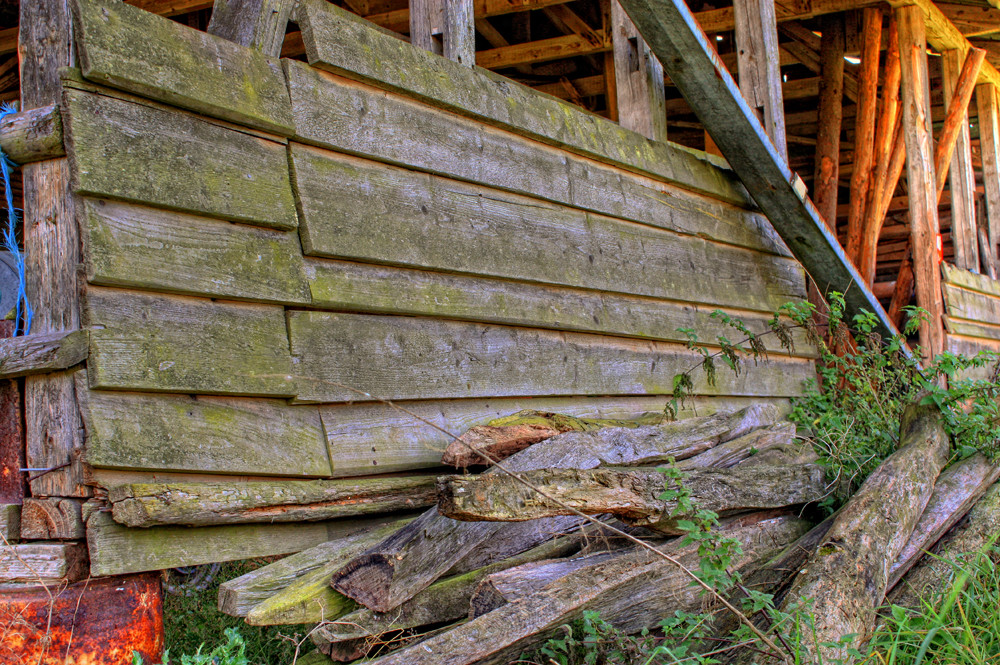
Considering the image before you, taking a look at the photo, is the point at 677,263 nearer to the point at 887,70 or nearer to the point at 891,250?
the point at 887,70

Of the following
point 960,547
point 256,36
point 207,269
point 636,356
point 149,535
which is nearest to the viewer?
point 149,535

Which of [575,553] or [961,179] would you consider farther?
[961,179]

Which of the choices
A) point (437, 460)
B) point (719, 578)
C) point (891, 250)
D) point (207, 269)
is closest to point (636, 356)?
point (437, 460)

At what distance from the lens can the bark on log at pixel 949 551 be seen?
2.53m

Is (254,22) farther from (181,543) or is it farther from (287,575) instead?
(287,575)

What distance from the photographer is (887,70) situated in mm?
6414

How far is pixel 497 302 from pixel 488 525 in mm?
892

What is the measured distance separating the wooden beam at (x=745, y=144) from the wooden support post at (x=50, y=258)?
229 centimetres

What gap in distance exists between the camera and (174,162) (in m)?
2.23

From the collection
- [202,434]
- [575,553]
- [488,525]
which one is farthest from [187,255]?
[575,553]

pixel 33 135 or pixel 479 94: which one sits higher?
pixel 479 94

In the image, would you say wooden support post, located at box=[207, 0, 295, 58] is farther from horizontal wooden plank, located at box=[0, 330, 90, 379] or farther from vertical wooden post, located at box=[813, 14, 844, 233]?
Answer: vertical wooden post, located at box=[813, 14, 844, 233]

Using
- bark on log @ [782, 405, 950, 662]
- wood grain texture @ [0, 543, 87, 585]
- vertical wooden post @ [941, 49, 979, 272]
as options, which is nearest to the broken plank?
wood grain texture @ [0, 543, 87, 585]

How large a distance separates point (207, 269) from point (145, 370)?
0.33 m
